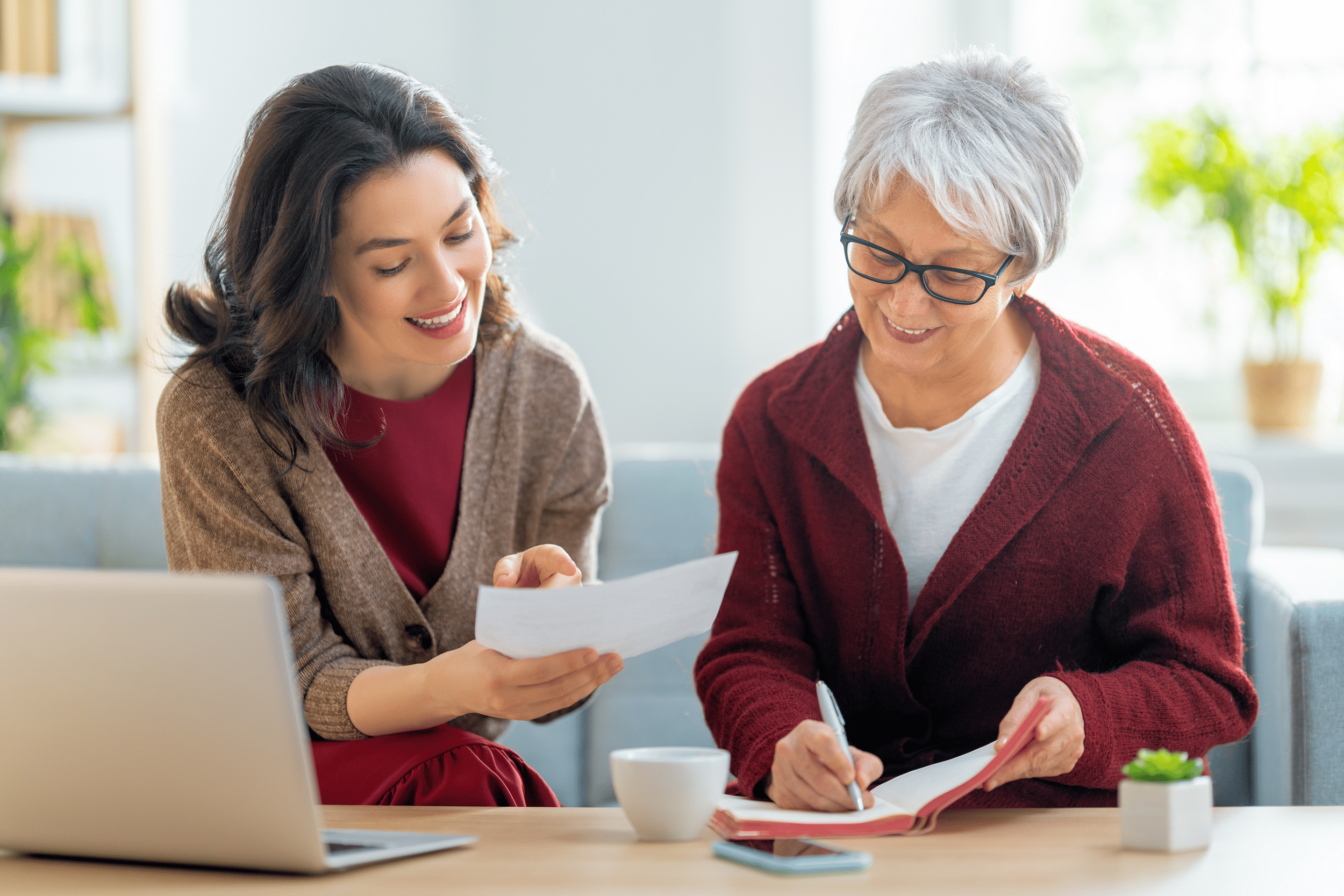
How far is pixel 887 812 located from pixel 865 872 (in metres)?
0.13

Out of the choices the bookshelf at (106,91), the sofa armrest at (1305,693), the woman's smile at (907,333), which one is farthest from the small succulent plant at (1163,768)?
the bookshelf at (106,91)

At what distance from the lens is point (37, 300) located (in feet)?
8.48

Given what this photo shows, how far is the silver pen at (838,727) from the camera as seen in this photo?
94 cm

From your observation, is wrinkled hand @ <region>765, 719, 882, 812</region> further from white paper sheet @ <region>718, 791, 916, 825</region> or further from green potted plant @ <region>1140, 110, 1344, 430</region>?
green potted plant @ <region>1140, 110, 1344, 430</region>

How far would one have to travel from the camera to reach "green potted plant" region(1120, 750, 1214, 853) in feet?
2.71

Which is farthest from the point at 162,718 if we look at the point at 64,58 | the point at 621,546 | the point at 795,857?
the point at 64,58

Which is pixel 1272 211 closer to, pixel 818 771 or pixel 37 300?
pixel 818 771

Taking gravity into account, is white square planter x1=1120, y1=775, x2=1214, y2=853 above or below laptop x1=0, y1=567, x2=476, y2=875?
below

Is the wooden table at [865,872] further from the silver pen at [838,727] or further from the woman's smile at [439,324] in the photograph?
the woman's smile at [439,324]

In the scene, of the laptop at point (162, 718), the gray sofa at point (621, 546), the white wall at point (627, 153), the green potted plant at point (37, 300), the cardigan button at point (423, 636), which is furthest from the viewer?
the white wall at point (627, 153)

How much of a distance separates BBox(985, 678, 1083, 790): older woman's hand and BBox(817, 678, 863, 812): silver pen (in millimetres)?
98

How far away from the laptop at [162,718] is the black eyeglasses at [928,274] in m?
0.70

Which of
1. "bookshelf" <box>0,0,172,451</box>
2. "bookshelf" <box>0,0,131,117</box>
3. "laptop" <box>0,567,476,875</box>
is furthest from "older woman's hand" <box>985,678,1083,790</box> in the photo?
"bookshelf" <box>0,0,131,117</box>

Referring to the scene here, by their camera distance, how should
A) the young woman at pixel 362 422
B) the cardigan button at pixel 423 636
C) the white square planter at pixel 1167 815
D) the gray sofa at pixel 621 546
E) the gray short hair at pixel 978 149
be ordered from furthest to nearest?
the gray sofa at pixel 621 546
the cardigan button at pixel 423 636
the young woman at pixel 362 422
the gray short hair at pixel 978 149
the white square planter at pixel 1167 815
